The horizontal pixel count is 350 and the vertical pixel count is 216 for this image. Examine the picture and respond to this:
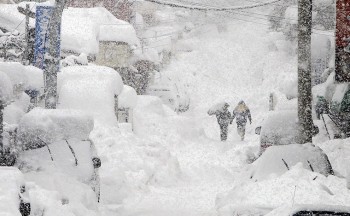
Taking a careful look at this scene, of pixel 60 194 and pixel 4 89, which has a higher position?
pixel 4 89

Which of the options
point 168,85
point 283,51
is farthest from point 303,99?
point 283,51

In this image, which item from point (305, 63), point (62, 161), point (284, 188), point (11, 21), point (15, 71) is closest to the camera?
point (284, 188)

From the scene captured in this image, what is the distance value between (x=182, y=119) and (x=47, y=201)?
18831 mm

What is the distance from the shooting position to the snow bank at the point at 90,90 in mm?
18094

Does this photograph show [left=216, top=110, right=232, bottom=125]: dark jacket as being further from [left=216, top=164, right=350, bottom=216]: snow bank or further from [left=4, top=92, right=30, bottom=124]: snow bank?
[left=216, top=164, right=350, bottom=216]: snow bank

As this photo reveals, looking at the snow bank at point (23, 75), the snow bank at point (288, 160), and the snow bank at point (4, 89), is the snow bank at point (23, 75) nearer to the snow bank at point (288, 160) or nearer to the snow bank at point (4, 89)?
the snow bank at point (4, 89)

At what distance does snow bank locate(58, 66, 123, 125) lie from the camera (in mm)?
18094

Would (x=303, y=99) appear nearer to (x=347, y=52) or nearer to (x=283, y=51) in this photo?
(x=347, y=52)

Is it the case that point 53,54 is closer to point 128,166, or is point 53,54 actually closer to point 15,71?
point 15,71

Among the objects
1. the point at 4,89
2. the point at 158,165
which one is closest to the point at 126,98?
the point at 158,165

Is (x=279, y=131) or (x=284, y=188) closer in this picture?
(x=284, y=188)

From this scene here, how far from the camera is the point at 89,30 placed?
91.7 ft

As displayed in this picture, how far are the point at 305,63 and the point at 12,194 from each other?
9.53m

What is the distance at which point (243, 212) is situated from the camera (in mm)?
5977
